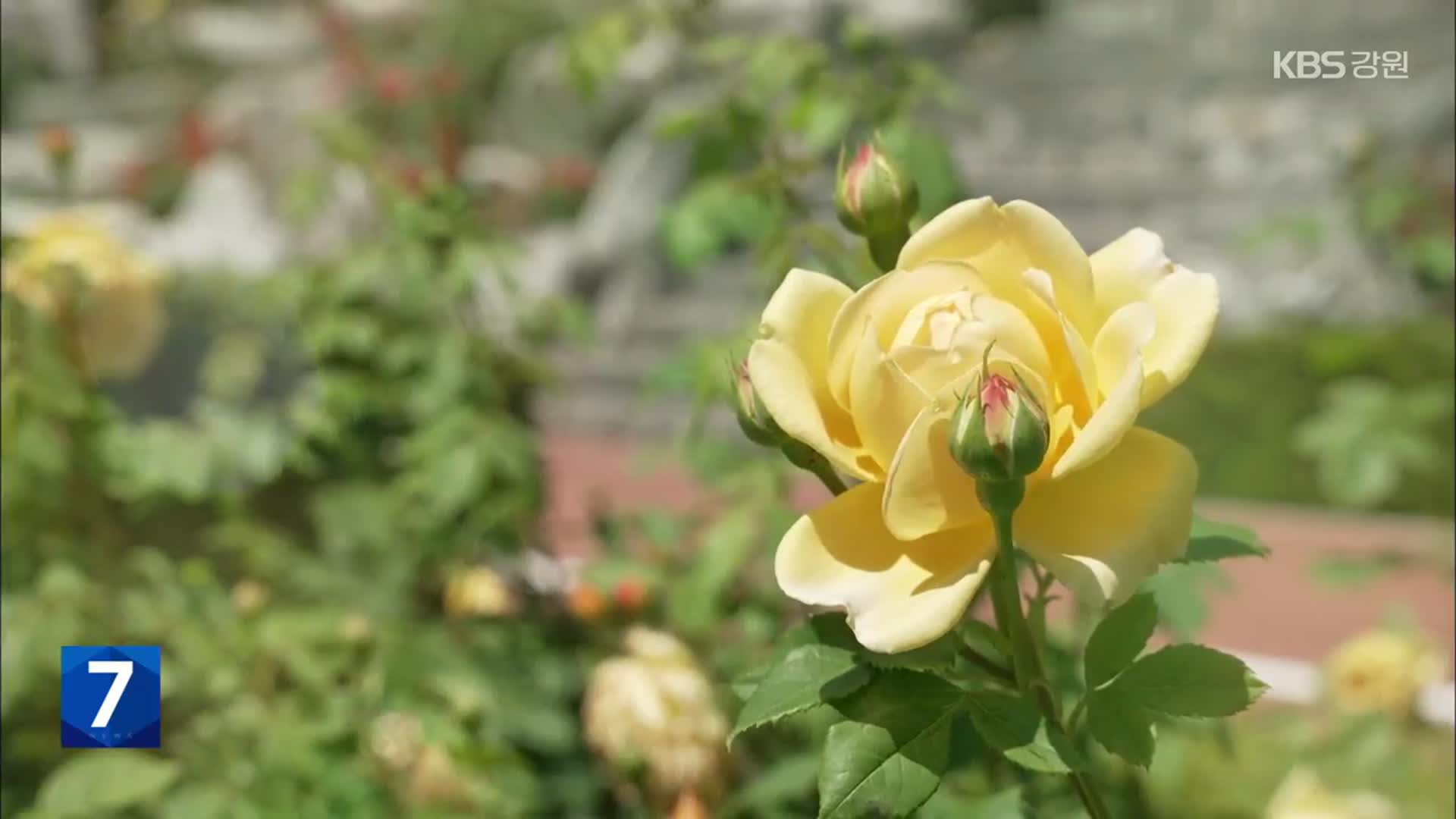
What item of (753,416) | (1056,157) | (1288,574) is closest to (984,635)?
(753,416)

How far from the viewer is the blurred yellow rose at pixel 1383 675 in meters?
1.06

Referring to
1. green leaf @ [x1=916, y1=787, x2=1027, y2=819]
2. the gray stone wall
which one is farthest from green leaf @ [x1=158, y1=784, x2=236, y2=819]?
the gray stone wall

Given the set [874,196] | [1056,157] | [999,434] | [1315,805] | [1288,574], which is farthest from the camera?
[1056,157]

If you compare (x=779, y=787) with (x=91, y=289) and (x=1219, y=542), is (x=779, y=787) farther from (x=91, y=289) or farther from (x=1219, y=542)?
(x=91, y=289)

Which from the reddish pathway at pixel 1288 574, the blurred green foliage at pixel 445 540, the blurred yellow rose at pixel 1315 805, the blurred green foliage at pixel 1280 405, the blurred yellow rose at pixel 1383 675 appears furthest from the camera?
the blurred green foliage at pixel 1280 405

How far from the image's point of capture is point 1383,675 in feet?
3.50

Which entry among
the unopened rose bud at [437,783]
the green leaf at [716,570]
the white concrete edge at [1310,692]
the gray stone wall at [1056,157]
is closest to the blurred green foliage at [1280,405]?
the gray stone wall at [1056,157]

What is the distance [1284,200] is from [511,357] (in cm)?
390

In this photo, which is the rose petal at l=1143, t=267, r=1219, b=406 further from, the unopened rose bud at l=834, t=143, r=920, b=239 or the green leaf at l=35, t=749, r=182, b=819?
the green leaf at l=35, t=749, r=182, b=819

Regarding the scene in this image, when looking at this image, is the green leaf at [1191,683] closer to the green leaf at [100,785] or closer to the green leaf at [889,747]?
the green leaf at [889,747]

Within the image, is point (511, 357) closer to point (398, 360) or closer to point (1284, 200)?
point (398, 360)

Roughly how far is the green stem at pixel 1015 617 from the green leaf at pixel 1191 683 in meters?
0.02

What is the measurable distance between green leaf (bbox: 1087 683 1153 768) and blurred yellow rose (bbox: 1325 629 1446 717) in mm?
781

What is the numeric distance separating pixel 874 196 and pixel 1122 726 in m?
0.19
